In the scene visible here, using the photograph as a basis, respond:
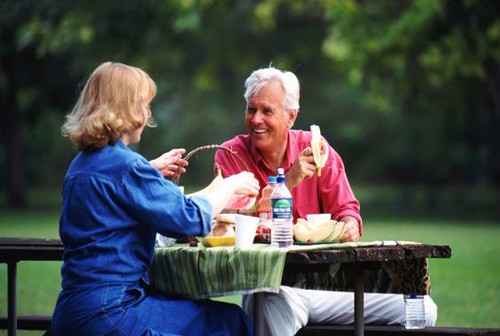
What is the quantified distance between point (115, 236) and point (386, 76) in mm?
26273

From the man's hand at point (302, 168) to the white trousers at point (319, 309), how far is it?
1.82 ft

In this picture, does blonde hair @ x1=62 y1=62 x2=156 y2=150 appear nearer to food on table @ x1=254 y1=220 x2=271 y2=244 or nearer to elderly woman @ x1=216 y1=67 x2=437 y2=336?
food on table @ x1=254 y1=220 x2=271 y2=244

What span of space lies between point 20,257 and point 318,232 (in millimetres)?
1625

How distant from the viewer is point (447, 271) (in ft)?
47.8

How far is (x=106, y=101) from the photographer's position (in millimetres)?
4773

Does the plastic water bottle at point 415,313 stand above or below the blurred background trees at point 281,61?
below

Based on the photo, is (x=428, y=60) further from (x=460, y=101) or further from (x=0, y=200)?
(x=0, y=200)

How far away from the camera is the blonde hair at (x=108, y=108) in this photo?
475 centimetres

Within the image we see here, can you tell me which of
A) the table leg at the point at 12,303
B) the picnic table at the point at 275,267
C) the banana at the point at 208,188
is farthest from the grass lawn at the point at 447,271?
the picnic table at the point at 275,267

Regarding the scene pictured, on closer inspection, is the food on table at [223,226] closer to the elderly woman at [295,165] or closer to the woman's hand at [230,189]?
the woman's hand at [230,189]

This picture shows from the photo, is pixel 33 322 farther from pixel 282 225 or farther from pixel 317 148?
pixel 282 225

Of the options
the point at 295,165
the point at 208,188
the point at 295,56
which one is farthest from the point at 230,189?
the point at 295,56

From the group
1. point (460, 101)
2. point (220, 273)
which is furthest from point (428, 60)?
point (220, 273)

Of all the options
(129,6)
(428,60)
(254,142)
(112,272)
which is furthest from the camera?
(129,6)
